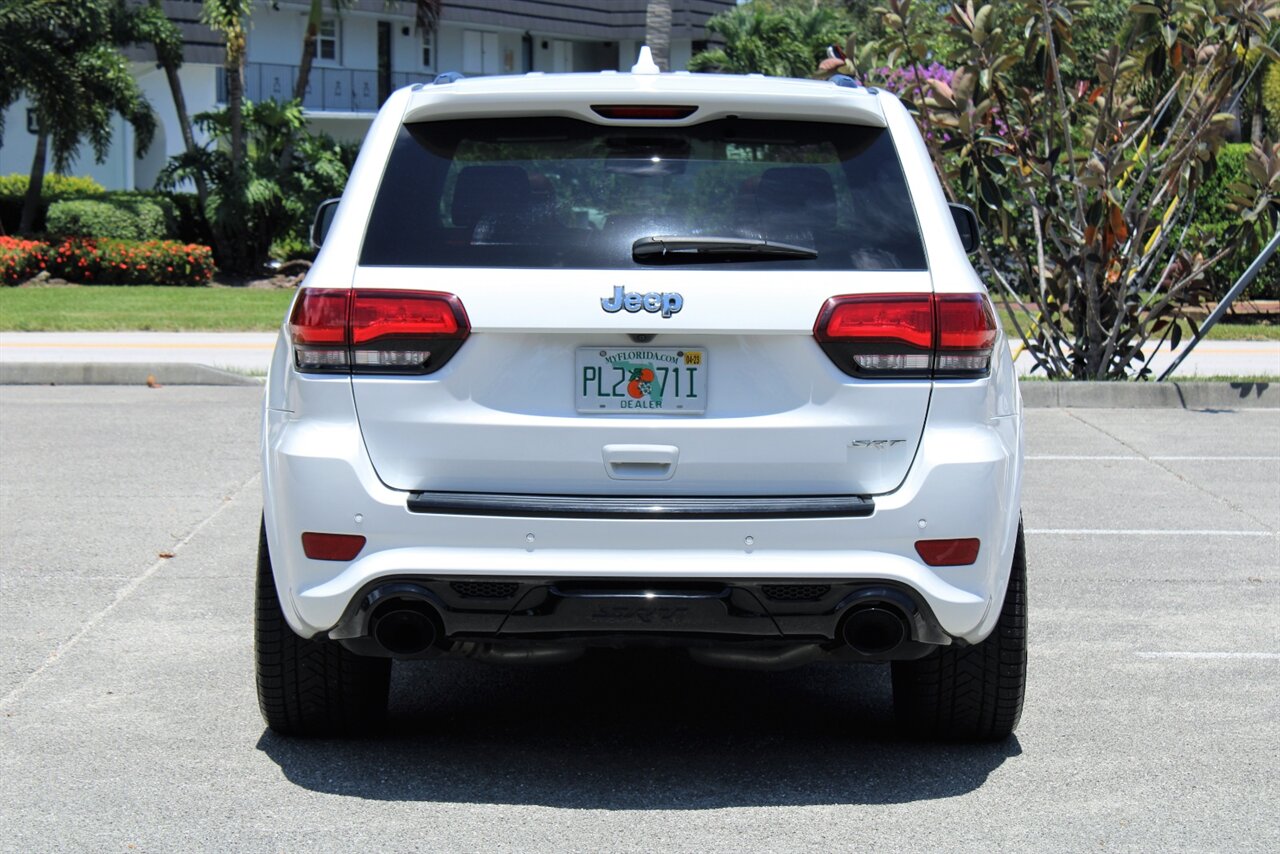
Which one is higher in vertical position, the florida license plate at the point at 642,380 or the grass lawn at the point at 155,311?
the florida license plate at the point at 642,380

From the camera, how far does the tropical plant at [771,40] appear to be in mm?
40125

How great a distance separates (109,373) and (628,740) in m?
10.2

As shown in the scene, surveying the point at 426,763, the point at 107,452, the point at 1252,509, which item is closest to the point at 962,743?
the point at 426,763

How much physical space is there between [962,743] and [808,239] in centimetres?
160

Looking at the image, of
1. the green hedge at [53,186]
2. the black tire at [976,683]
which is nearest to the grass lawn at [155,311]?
the green hedge at [53,186]

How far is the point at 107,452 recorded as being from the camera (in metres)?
10.6

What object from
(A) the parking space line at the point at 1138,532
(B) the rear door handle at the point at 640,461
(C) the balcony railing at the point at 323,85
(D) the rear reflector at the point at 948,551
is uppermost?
(B) the rear door handle at the point at 640,461

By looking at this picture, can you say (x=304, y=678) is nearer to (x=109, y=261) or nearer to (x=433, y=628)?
(x=433, y=628)

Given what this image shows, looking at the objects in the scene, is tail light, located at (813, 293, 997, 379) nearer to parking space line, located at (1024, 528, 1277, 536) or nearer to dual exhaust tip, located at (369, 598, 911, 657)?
dual exhaust tip, located at (369, 598, 911, 657)

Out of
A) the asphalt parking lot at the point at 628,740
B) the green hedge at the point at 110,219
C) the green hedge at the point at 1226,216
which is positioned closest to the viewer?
the asphalt parking lot at the point at 628,740

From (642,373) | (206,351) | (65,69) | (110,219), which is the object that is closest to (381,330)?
(642,373)

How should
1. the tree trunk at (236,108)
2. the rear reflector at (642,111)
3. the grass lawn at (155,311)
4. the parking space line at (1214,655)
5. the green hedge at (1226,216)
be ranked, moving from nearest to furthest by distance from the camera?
the rear reflector at (642,111) < the parking space line at (1214,655) < the grass lawn at (155,311) < the green hedge at (1226,216) < the tree trunk at (236,108)

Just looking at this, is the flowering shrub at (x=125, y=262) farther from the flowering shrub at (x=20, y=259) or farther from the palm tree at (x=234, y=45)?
the palm tree at (x=234, y=45)

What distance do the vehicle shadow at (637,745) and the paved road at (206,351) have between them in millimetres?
9154
